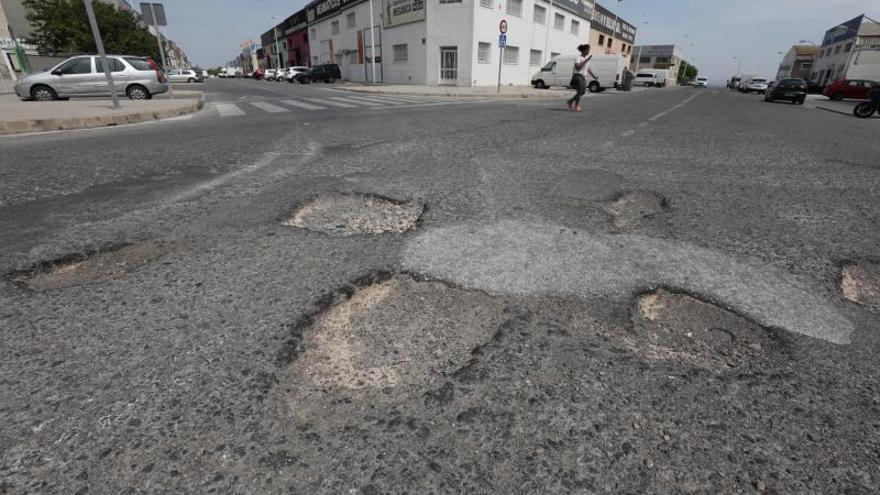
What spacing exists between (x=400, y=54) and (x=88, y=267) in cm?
3095

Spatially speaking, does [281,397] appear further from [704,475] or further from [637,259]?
[637,259]

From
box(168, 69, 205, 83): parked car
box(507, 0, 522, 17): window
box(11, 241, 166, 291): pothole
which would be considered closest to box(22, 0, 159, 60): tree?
box(168, 69, 205, 83): parked car

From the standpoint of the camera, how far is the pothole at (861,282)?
7.14 feet

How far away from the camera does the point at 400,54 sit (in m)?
30.1

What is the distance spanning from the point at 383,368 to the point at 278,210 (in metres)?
2.12

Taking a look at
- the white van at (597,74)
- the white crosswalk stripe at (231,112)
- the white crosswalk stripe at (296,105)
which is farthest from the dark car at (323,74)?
the white crosswalk stripe at (231,112)

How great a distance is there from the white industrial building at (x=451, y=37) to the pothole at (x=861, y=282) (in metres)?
26.4

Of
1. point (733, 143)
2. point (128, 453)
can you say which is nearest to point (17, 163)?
point (128, 453)

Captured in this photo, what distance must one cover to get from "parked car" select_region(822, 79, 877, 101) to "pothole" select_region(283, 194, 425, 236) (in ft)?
115

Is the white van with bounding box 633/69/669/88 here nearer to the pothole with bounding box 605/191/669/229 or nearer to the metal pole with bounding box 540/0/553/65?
the metal pole with bounding box 540/0/553/65

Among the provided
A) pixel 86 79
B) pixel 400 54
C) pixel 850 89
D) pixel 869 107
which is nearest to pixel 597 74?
pixel 400 54

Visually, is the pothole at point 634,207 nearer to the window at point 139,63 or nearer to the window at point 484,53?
the window at point 139,63

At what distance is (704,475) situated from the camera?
1.20m

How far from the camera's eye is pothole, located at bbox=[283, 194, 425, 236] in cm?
297
